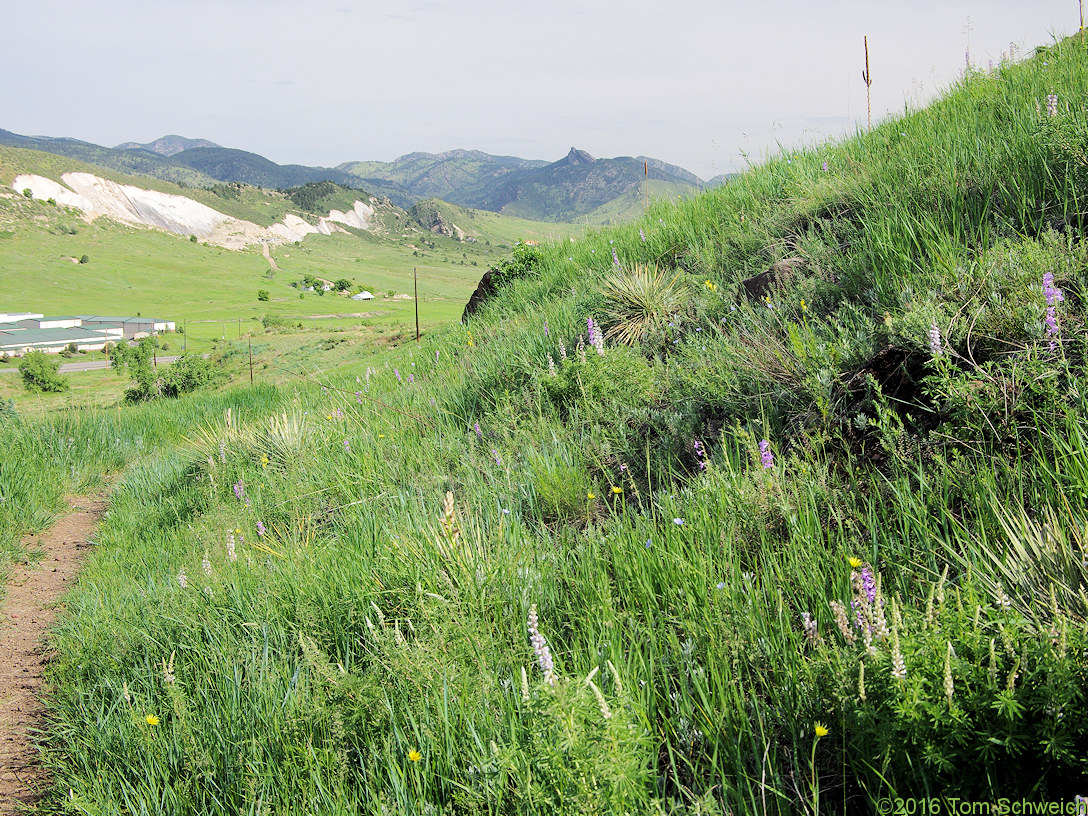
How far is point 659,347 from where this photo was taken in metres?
5.13

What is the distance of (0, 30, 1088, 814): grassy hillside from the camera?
1.58 meters

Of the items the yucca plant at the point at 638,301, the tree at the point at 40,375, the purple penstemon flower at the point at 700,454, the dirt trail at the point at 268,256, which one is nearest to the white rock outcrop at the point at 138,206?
the dirt trail at the point at 268,256

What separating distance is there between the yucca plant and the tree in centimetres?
8238

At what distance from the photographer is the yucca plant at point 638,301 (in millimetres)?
5328

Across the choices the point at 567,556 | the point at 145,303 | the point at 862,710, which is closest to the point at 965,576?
the point at 862,710

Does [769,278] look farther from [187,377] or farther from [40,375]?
[40,375]

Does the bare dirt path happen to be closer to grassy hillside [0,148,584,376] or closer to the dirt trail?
grassy hillside [0,148,584,376]

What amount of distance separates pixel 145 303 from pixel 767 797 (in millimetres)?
160295

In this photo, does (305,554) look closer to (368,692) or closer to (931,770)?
(368,692)

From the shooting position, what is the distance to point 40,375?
71.4 metres

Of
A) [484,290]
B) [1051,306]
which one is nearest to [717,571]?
[1051,306]

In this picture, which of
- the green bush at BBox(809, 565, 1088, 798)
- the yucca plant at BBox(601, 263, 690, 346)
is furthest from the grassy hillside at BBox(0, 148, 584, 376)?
the green bush at BBox(809, 565, 1088, 798)

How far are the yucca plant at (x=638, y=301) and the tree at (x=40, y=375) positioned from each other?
82378 mm

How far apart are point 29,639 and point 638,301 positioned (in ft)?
17.6
